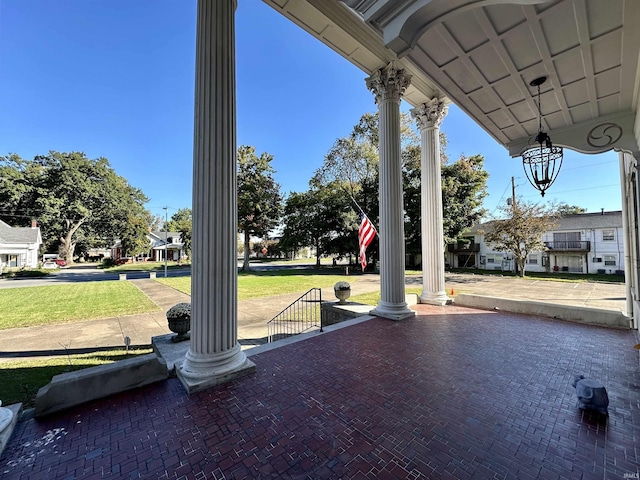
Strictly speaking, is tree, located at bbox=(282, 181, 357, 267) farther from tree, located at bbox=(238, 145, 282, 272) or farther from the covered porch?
the covered porch

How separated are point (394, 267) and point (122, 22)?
10203 millimetres

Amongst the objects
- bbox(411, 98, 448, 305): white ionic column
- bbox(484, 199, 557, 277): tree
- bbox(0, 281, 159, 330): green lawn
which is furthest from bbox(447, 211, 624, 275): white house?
bbox(0, 281, 159, 330): green lawn

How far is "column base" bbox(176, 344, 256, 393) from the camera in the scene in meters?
3.45

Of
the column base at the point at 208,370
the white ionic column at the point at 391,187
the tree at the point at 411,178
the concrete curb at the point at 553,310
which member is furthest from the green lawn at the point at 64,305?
the tree at the point at 411,178

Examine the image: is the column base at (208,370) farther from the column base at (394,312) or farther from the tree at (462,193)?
the tree at (462,193)

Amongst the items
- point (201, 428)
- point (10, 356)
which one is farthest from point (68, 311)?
point (201, 428)

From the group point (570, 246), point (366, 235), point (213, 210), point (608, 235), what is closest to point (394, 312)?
point (366, 235)

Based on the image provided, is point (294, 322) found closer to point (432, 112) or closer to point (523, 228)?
point (432, 112)

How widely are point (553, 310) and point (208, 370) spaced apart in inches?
338

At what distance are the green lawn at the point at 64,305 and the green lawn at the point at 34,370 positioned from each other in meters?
4.55

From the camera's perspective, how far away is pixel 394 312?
267 inches

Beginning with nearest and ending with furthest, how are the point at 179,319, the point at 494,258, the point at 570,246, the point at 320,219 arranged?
the point at 179,319
the point at 570,246
the point at 320,219
the point at 494,258

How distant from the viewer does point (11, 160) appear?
100 ft

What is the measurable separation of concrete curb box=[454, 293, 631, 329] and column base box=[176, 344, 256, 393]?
758 centimetres
